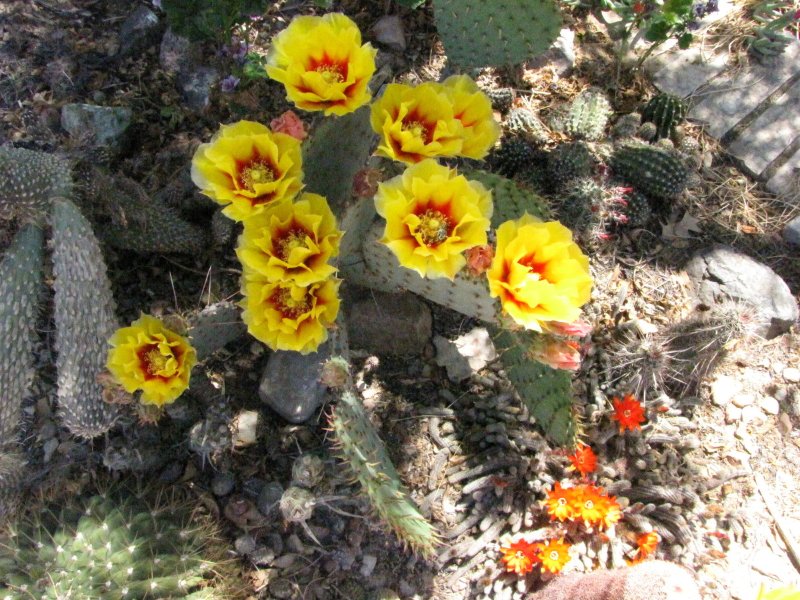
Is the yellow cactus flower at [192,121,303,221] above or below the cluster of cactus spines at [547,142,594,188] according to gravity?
above

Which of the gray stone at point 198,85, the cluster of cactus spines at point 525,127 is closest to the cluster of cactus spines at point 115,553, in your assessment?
the gray stone at point 198,85

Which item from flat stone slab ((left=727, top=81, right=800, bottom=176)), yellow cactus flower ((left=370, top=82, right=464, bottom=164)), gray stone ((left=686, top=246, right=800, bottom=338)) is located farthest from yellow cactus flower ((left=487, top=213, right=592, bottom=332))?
flat stone slab ((left=727, top=81, right=800, bottom=176))

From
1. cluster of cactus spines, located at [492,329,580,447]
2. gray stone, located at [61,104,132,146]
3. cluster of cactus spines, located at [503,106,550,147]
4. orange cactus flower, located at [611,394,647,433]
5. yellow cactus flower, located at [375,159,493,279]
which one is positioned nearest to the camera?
yellow cactus flower, located at [375,159,493,279]

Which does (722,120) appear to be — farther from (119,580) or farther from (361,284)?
(119,580)

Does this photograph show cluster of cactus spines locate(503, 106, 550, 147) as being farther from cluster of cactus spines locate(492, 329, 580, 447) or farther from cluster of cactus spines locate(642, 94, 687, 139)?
cluster of cactus spines locate(492, 329, 580, 447)

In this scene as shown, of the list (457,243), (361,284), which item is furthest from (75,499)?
(457,243)

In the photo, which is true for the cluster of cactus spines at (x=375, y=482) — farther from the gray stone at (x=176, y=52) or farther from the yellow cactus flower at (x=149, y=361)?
the gray stone at (x=176, y=52)
